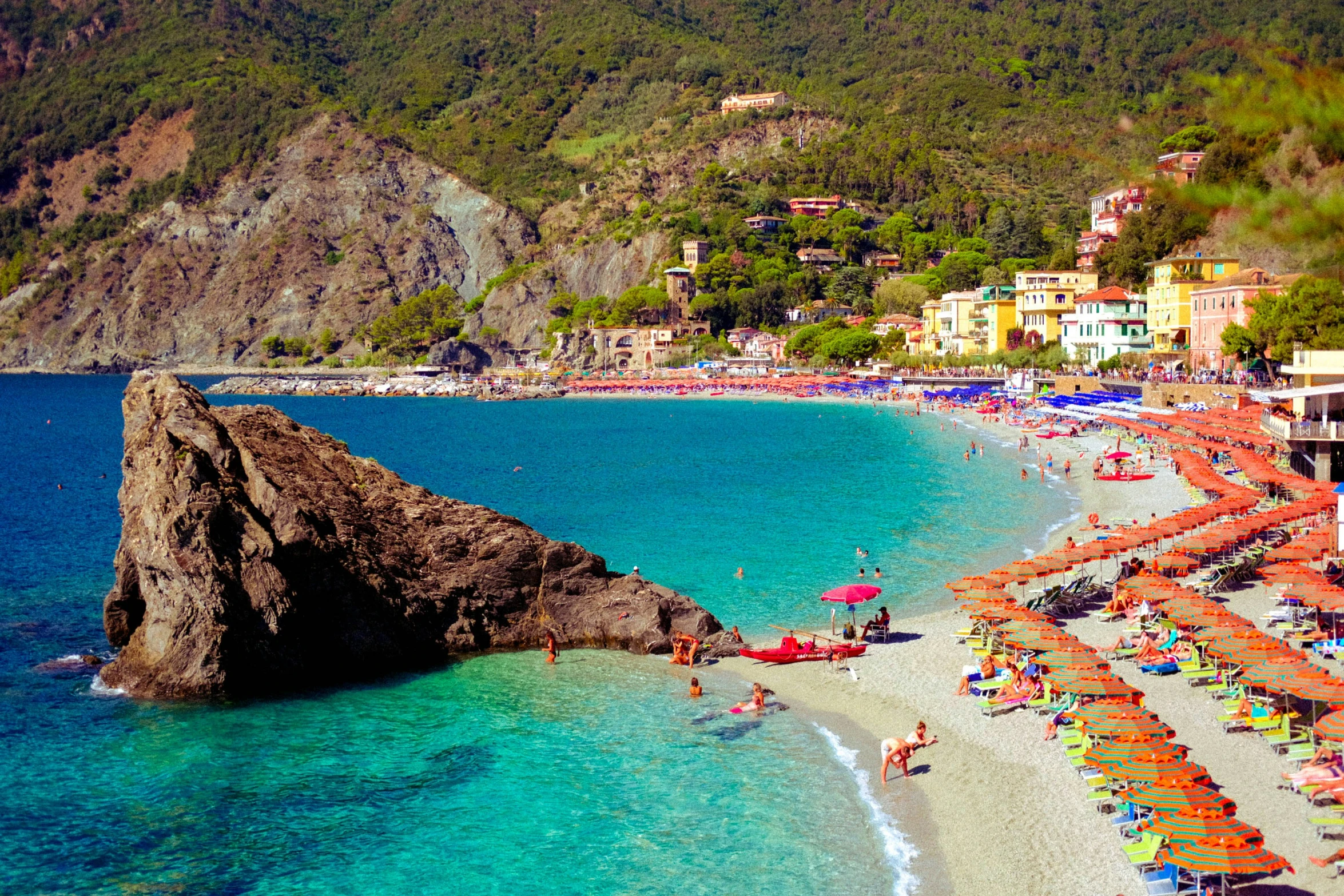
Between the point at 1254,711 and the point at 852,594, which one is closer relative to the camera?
the point at 1254,711

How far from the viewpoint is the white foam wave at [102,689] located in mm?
22984

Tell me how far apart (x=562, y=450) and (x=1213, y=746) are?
62.5m

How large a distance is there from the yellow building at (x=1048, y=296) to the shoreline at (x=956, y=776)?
81.9 meters

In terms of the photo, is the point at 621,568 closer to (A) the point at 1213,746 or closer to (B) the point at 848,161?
(A) the point at 1213,746

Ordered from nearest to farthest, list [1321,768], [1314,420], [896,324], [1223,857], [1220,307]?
[1223,857]
[1321,768]
[1314,420]
[1220,307]
[896,324]

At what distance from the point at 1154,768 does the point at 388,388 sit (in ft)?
491

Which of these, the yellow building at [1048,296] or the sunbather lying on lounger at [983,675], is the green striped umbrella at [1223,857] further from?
the yellow building at [1048,296]

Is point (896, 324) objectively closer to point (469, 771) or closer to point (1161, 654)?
point (1161, 654)

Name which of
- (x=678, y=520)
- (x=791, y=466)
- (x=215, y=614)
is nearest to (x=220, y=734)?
(x=215, y=614)

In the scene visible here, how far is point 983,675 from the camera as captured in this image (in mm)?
22422

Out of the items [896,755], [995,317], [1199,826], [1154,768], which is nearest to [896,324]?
[995,317]

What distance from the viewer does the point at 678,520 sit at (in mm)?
45875

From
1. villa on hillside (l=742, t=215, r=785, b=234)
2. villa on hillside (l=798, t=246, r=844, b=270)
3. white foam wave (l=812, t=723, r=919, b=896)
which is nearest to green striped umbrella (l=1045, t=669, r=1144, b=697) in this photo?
white foam wave (l=812, t=723, r=919, b=896)

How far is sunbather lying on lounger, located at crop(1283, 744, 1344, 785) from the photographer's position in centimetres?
1598
